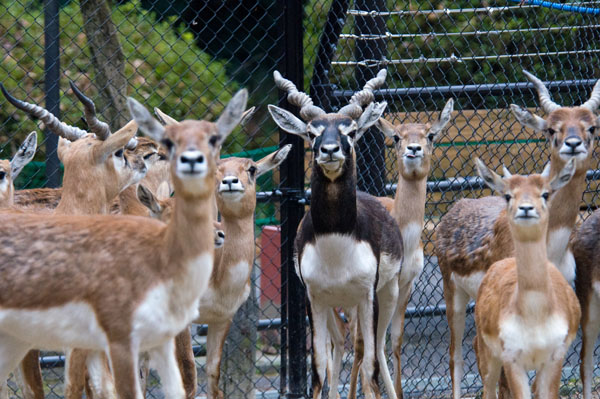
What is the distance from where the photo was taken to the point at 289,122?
716 cm

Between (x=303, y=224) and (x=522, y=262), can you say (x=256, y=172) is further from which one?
(x=522, y=262)

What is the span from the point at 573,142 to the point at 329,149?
71.5 inches

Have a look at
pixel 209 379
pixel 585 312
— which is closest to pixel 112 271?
pixel 209 379

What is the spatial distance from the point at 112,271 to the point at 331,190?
2150 millimetres

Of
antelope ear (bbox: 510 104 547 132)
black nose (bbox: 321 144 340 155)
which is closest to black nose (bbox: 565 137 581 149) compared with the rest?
antelope ear (bbox: 510 104 547 132)

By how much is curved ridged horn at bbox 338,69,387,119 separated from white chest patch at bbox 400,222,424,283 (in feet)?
3.41

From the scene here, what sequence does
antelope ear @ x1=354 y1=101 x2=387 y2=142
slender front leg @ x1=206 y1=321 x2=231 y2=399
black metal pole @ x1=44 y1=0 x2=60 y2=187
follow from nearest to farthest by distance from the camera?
slender front leg @ x1=206 y1=321 x2=231 y2=399 < antelope ear @ x1=354 y1=101 x2=387 y2=142 < black metal pole @ x1=44 y1=0 x2=60 y2=187

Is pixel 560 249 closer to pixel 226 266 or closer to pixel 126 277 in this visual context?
pixel 226 266

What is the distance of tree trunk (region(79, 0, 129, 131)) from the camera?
8.41 m

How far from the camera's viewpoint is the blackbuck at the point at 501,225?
7031 mm

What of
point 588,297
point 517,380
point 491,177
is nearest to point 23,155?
point 491,177

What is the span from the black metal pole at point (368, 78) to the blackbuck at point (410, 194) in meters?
0.42

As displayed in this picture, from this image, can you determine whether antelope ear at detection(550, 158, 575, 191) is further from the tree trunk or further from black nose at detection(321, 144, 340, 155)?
the tree trunk

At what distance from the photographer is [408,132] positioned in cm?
768
